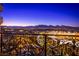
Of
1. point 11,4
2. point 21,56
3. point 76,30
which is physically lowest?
point 21,56

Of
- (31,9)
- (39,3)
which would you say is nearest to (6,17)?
(31,9)

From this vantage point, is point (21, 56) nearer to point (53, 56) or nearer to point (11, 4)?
point (53, 56)

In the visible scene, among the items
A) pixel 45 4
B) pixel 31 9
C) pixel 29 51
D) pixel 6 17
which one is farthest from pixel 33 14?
pixel 29 51

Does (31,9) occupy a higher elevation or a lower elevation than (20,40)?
higher

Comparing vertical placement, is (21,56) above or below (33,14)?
below

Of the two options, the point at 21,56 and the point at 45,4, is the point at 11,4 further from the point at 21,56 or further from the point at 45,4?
the point at 21,56

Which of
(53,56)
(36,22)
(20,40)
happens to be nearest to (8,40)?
(20,40)

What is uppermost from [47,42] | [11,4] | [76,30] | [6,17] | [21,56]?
[11,4]
